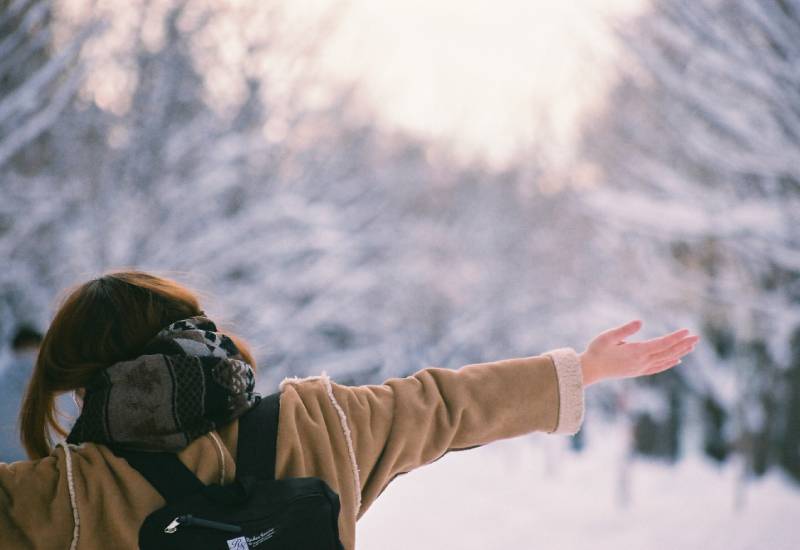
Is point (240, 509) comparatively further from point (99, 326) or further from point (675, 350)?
point (675, 350)

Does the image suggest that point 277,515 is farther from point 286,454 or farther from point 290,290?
point 290,290

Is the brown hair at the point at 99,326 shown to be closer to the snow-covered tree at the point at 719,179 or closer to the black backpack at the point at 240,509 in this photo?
the black backpack at the point at 240,509

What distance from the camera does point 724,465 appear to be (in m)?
15.1

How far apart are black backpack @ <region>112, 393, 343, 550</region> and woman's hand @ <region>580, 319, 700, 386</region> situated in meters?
0.71

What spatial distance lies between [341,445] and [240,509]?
0.93ft

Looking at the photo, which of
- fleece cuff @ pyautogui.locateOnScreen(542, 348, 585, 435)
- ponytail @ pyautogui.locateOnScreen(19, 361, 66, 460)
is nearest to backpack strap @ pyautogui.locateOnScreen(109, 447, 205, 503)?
ponytail @ pyautogui.locateOnScreen(19, 361, 66, 460)

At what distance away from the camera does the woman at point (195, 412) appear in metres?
1.34

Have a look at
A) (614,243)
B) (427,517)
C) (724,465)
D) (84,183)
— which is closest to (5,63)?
(84,183)

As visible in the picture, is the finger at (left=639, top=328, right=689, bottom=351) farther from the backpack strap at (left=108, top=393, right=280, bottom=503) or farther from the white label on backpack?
the white label on backpack

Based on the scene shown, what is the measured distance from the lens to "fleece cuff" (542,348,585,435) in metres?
1.74

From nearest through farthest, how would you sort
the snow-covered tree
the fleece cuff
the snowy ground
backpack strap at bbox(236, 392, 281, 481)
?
backpack strap at bbox(236, 392, 281, 481)
the fleece cuff
the snow-covered tree
the snowy ground

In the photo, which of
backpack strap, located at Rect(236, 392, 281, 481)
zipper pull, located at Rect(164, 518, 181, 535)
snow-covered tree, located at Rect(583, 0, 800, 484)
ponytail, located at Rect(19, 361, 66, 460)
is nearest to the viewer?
zipper pull, located at Rect(164, 518, 181, 535)

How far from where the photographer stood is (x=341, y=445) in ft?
5.12

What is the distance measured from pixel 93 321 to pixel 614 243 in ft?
40.6
